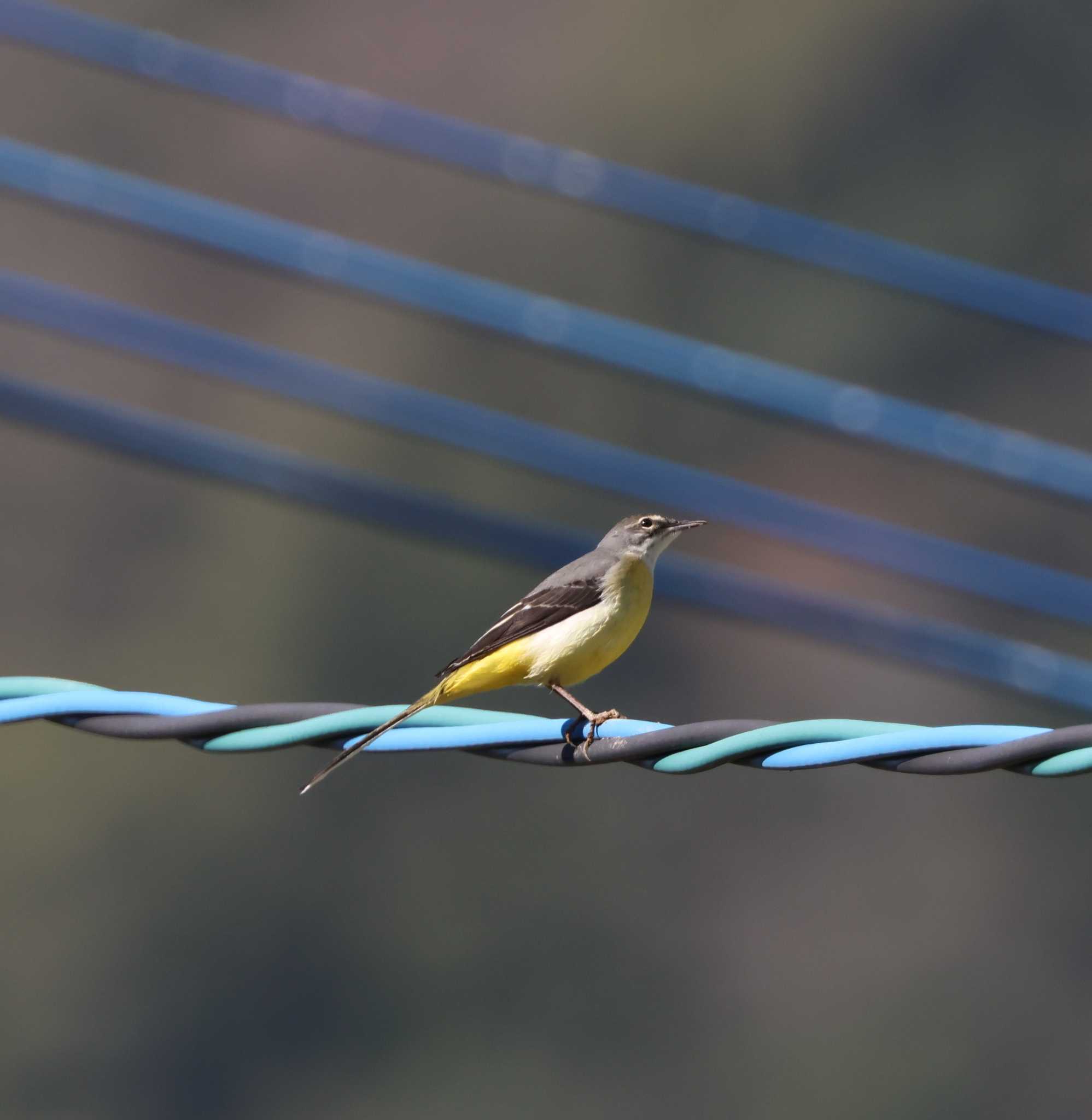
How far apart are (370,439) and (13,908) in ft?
51.3

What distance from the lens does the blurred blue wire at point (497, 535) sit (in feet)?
32.6

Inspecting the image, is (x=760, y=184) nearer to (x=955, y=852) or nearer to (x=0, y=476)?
(x=955, y=852)

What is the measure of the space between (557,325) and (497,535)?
1567 millimetres

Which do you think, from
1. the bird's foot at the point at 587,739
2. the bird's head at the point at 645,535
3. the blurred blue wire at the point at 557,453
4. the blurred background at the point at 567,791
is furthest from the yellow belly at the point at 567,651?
the blurred background at the point at 567,791

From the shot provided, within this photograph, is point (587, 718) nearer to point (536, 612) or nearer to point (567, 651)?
point (567, 651)

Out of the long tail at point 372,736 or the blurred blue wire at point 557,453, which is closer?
the long tail at point 372,736

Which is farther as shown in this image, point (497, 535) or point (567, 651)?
point (497, 535)

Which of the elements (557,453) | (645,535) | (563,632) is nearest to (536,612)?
(563,632)

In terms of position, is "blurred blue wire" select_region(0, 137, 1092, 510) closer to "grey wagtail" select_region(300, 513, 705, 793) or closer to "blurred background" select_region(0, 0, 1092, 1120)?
"grey wagtail" select_region(300, 513, 705, 793)

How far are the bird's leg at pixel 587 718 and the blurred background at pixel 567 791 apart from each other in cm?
3271

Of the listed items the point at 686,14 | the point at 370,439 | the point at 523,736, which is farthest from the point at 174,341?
the point at 686,14

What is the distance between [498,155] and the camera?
12156 millimetres

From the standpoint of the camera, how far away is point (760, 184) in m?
52.7

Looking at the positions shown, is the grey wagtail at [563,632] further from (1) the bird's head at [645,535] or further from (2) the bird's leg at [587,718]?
(1) the bird's head at [645,535]
